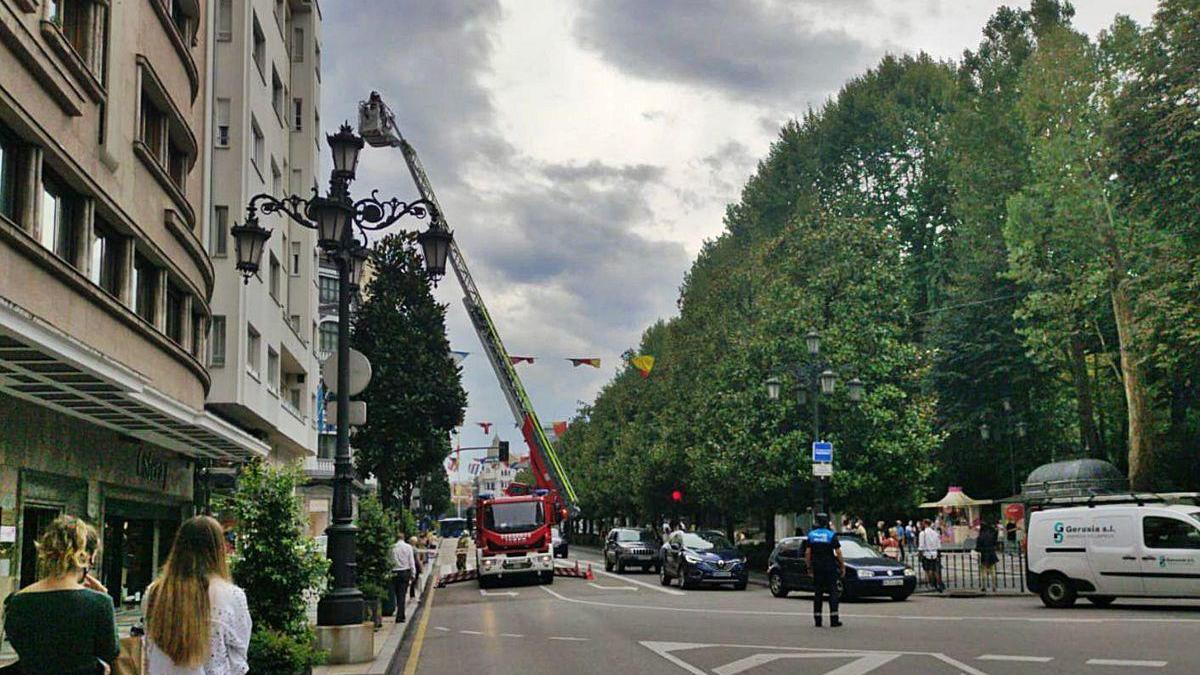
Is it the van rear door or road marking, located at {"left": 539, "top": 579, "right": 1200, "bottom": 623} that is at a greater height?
the van rear door

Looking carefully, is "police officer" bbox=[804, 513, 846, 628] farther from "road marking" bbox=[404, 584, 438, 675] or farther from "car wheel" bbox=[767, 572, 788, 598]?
"car wheel" bbox=[767, 572, 788, 598]

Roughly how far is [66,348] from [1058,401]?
2053 inches

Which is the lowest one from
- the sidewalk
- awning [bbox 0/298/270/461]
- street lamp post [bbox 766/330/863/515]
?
the sidewalk

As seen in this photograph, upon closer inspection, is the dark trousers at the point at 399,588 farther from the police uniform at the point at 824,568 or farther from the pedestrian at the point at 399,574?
the police uniform at the point at 824,568

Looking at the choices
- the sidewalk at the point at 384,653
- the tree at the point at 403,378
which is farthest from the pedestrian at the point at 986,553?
the tree at the point at 403,378

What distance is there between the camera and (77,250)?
57.4 feet

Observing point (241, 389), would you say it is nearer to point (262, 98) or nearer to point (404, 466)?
point (262, 98)

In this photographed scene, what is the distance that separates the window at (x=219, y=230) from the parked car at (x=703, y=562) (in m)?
14.4

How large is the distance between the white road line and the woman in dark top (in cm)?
1162

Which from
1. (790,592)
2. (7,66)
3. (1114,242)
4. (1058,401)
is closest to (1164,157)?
(1114,242)

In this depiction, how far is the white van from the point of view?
2214 cm

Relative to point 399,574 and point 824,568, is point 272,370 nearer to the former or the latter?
point 399,574

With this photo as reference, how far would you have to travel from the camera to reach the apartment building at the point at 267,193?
29625mm

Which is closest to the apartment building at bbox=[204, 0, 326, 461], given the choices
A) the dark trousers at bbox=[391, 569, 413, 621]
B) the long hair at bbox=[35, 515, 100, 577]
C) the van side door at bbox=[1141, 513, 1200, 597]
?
the dark trousers at bbox=[391, 569, 413, 621]
